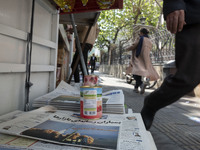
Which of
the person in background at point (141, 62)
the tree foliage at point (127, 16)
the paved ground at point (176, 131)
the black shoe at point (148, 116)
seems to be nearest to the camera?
the paved ground at point (176, 131)

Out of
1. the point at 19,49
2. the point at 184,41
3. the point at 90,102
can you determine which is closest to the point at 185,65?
the point at 184,41

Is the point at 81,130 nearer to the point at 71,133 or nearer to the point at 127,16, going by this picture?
the point at 71,133

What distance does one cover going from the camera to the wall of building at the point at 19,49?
127 centimetres

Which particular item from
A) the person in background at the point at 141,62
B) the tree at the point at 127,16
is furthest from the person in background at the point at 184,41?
the tree at the point at 127,16

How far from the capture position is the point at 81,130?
989 millimetres

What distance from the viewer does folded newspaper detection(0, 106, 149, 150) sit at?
0.84 meters

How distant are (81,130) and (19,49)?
859 millimetres

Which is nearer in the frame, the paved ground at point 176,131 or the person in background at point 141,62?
the paved ground at point 176,131

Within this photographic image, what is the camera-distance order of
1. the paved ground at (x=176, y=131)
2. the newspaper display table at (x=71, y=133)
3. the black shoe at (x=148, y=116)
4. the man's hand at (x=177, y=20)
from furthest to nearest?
the black shoe at (x=148, y=116) → the paved ground at (x=176, y=131) → the man's hand at (x=177, y=20) → the newspaper display table at (x=71, y=133)

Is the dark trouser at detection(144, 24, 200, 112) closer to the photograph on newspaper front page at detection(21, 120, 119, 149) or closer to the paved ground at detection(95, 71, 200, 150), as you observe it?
the paved ground at detection(95, 71, 200, 150)

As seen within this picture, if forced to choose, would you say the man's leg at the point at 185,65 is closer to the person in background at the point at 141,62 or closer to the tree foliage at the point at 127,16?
the person in background at the point at 141,62

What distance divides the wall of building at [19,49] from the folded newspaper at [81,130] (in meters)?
0.29

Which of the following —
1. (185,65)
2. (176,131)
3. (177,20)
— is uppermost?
(177,20)

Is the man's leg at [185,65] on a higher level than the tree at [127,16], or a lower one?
lower
